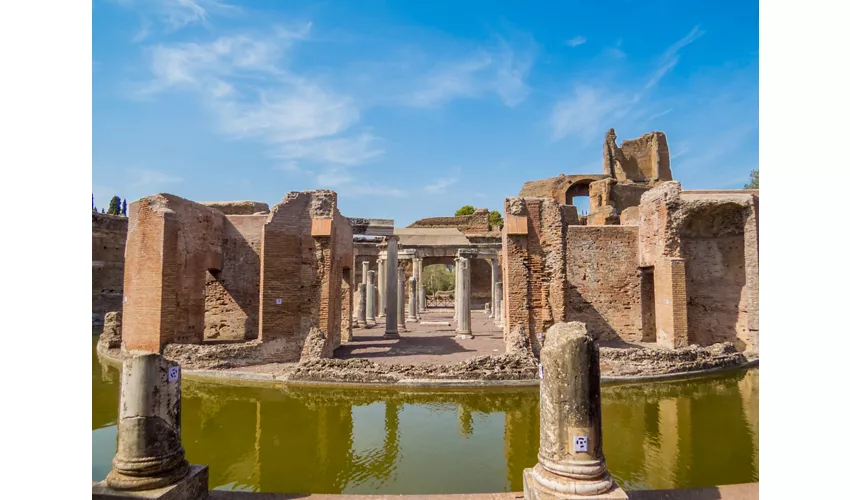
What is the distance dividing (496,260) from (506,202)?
43.9 ft

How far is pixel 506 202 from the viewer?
43.3 feet

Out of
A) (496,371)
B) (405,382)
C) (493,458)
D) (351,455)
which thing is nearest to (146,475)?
(351,455)

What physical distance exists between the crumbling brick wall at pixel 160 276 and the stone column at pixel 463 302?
9.51 metres

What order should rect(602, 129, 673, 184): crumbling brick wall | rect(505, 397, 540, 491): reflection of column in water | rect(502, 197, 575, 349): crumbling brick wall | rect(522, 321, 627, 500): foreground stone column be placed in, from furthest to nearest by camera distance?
rect(602, 129, 673, 184): crumbling brick wall → rect(502, 197, 575, 349): crumbling brick wall → rect(505, 397, 540, 491): reflection of column in water → rect(522, 321, 627, 500): foreground stone column

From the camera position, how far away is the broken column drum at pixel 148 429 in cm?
407

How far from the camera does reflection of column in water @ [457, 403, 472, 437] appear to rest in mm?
7828

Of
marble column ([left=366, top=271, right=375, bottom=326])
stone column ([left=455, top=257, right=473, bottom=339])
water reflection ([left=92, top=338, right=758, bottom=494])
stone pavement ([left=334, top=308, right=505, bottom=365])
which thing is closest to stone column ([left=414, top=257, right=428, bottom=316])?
marble column ([left=366, top=271, right=375, bottom=326])

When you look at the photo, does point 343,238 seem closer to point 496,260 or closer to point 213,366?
point 213,366

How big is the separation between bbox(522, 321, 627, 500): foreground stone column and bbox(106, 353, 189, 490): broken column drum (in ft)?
11.2

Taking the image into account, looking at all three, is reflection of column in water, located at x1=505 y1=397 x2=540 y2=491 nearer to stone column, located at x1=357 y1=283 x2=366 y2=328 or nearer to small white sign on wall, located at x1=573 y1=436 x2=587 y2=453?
small white sign on wall, located at x1=573 y1=436 x2=587 y2=453

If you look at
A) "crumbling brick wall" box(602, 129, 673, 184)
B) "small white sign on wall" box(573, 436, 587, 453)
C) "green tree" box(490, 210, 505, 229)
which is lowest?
"small white sign on wall" box(573, 436, 587, 453)

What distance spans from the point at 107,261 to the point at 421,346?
94.8 feet

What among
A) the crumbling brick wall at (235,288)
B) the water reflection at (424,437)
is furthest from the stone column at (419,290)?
the water reflection at (424,437)

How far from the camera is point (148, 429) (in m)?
4.25
